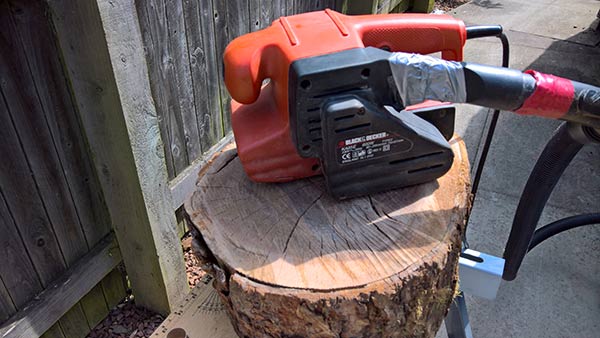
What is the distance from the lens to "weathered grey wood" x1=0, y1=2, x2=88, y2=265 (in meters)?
1.26

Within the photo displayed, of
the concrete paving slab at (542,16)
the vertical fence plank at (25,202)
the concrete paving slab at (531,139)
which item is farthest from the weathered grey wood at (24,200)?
the concrete paving slab at (542,16)

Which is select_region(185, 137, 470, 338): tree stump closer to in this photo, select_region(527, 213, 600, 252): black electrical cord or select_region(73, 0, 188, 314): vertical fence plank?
select_region(73, 0, 188, 314): vertical fence plank

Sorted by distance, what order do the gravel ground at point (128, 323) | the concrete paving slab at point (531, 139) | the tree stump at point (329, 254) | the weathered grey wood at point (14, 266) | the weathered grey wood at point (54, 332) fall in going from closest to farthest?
the tree stump at point (329, 254), the weathered grey wood at point (14, 266), the weathered grey wood at point (54, 332), the gravel ground at point (128, 323), the concrete paving slab at point (531, 139)

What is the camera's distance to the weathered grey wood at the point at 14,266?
139 centimetres

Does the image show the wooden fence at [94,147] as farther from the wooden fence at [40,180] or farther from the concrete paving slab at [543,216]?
the concrete paving slab at [543,216]

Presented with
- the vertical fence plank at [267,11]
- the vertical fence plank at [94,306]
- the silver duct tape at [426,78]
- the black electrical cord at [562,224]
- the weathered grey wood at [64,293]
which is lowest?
the vertical fence plank at [94,306]

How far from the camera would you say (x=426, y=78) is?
1.03m

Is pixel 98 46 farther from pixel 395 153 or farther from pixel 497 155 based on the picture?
pixel 497 155

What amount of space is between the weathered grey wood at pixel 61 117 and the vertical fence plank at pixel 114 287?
203mm

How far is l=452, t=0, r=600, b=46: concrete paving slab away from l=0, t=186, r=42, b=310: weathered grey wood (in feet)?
14.6

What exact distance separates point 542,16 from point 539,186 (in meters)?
4.42

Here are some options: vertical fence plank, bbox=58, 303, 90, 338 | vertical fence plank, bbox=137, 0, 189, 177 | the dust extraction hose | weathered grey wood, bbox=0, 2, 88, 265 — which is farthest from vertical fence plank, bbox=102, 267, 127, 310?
the dust extraction hose

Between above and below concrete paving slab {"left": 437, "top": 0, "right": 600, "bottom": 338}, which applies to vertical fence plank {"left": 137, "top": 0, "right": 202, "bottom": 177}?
above

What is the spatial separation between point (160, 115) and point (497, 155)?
2.11 meters
